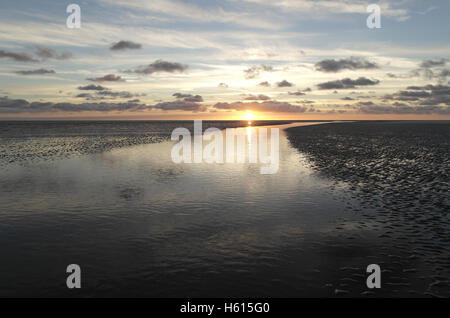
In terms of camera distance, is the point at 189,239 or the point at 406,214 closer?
the point at 189,239

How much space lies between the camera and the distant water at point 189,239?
9992mm

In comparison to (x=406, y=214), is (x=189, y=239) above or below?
below

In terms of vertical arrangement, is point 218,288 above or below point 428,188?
below

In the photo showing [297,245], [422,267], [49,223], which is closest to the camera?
[422,267]

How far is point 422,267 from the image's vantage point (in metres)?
10.9

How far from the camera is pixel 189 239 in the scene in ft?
44.5

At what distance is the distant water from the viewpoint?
9992mm

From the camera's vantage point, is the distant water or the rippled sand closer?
the distant water

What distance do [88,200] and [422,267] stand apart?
17557 mm

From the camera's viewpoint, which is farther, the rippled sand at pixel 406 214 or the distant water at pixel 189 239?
the rippled sand at pixel 406 214
